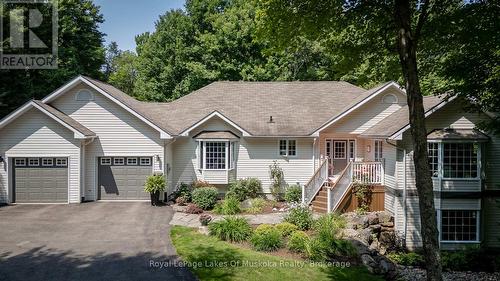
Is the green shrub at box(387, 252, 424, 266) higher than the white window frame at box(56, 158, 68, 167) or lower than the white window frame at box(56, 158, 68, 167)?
lower

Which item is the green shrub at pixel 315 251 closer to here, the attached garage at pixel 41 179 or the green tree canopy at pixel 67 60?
the attached garage at pixel 41 179

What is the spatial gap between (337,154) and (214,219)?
9195 mm

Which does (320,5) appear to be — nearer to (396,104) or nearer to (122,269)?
(122,269)

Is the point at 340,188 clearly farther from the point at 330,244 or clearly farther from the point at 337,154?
the point at 330,244

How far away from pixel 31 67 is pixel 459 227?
31267 millimetres

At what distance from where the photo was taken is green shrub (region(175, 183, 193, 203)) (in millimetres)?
19402

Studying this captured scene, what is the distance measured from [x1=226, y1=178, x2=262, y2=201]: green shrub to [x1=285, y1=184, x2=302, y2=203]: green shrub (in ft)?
5.72

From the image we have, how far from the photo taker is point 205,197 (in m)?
18.4

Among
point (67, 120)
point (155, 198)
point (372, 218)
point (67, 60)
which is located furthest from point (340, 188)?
point (67, 60)

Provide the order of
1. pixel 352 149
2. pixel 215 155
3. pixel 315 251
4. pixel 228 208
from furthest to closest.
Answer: pixel 352 149 < pixel 215 155 < pixel 228 208 < pixel 315 251

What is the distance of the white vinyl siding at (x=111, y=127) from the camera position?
19516 millimetres

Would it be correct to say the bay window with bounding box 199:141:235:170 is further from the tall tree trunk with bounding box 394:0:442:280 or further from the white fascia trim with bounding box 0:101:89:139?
the tall tree trunk with bounding box 394:0:442:280

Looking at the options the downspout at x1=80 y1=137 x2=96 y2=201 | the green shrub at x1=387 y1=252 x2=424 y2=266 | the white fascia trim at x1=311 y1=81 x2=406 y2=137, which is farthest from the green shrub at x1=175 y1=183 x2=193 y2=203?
the green shrub at x1=387 y1=252 x2=424 y2=266

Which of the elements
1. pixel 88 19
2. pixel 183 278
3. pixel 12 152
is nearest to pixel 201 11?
pixel 88 19
